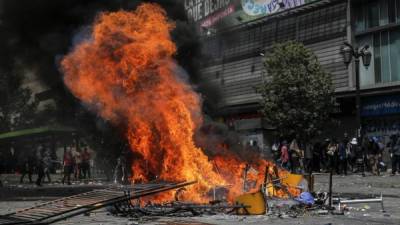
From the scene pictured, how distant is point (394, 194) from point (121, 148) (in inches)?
323

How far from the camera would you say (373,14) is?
29734 millimetres

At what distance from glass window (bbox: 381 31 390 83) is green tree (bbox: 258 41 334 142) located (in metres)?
3.38

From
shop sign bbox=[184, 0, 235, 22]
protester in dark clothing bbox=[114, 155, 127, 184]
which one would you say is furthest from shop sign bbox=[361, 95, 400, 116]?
protester in dark clothing bbox=[114, 155, 127, 184]

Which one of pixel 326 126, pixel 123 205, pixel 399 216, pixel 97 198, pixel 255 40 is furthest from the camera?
pixel 255 40

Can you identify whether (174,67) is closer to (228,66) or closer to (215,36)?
(215,36)

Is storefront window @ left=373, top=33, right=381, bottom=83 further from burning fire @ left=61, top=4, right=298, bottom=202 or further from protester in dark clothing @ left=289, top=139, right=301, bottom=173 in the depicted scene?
burning fire @ left=61, top=4, right=298, bottom=202

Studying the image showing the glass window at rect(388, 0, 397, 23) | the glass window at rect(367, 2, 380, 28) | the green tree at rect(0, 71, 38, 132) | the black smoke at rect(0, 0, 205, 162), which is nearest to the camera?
the black smoke at rect(0, 0, 205, 162)

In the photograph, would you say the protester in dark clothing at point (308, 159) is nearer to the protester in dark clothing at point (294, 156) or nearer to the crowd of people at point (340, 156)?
the crowd of people at point (340, 156)

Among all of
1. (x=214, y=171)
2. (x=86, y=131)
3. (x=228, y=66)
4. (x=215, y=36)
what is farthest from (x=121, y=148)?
(x=228, y=66)

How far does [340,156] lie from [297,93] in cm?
502

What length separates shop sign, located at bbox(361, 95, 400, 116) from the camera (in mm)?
28062

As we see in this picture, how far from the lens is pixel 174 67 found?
43.9 feet

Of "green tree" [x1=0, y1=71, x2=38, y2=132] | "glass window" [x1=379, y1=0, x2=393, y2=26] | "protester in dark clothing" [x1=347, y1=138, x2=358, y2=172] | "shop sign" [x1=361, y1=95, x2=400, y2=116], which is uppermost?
"glass window" [x1=379, y1=0, x2=393, y2=26]

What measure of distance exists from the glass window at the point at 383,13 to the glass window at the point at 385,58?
0.57 meters
